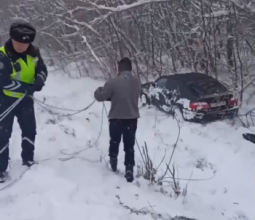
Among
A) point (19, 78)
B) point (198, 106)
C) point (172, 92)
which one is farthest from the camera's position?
point (172, 92)

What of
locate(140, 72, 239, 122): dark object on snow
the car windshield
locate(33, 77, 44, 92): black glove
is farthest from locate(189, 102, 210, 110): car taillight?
locate(33, 77, 44, 92): black glove

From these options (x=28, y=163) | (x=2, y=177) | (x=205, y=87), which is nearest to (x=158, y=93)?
(x=205, y=87)

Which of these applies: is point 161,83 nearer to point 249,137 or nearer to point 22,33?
point 249,137

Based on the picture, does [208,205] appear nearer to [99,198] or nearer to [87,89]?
[99,198]

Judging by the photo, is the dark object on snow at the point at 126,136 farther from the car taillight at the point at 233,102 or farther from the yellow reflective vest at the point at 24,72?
the car taillight at the point at 233,102

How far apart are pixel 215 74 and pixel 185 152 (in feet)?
18.2

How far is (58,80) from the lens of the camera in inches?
566

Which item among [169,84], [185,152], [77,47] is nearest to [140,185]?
[185,152]

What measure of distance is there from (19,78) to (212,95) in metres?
5.20

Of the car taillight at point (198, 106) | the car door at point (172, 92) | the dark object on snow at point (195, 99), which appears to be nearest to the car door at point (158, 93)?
the dark object on snow at point (195, 99)

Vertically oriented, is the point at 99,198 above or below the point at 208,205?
above

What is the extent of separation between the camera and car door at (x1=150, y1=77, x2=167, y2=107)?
9.90m

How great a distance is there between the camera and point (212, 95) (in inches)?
352

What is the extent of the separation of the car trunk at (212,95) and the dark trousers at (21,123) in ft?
15.2
